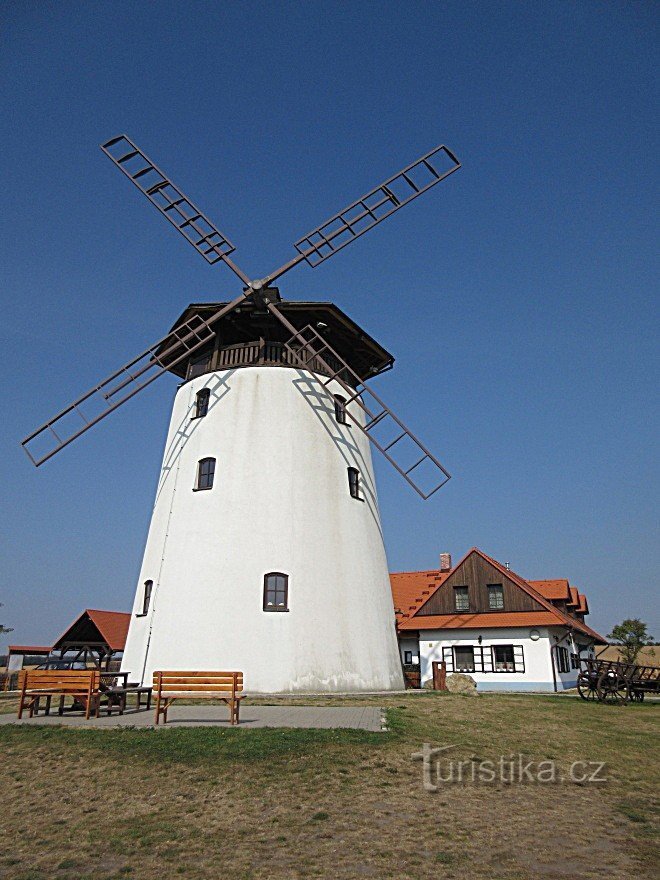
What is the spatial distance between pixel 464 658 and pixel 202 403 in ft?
47.7

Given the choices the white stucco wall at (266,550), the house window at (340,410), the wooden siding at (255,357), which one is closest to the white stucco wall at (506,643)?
the white stucco wall at (266,550)

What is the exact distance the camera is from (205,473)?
60.6 ft

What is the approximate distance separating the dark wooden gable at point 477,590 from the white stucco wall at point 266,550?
738cm

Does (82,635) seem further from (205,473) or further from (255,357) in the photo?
(255,357)

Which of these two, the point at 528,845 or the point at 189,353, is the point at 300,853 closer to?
the point at 528,845

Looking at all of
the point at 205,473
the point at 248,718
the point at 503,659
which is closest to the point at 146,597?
the point at 205,473

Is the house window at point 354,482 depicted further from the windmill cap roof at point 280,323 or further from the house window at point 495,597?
the house window at point 495,597

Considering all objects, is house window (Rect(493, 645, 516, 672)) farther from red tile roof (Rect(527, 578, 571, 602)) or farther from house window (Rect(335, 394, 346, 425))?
house window (Rect(335, 394, 346, 425))

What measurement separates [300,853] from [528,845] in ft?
5.95

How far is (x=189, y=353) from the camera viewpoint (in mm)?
19453

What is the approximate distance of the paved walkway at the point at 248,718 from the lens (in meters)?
10.0

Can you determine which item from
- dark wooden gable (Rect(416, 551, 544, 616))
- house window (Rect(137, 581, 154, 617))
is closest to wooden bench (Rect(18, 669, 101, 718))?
house window (Rect(137, 581, 154, 617))

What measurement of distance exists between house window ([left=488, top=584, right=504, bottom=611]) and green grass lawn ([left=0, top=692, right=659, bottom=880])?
16.0 m

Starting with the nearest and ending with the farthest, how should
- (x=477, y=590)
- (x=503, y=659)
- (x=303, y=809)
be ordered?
(x=303, y=809), (x=503, y=659), (x=477, y=590)
